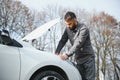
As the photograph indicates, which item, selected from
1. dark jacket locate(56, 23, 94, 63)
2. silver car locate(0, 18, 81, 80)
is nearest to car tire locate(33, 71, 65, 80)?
silver car locate(0, 18, 81, 80)

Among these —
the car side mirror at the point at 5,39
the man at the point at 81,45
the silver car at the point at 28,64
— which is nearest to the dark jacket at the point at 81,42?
the man at the point at 81,45

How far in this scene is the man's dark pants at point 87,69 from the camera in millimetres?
5539

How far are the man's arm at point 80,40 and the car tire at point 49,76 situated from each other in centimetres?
43

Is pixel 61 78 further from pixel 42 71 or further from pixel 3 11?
pixel 3 11

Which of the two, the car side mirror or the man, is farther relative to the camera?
the man

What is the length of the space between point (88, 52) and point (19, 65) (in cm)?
149

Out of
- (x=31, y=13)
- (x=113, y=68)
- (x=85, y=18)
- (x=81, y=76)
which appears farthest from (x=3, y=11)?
(x=81, y=76)

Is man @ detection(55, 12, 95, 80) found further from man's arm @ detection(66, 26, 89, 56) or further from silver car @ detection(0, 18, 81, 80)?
silver car @ detection(0, 18, 81, 80)

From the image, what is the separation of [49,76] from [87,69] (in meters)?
0.93

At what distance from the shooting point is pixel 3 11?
1024 inches

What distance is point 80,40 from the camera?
5293 mm

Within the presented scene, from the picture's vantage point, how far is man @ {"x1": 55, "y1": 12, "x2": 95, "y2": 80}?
5324mm

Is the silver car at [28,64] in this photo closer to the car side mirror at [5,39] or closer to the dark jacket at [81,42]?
the car side mirror at [5,39]

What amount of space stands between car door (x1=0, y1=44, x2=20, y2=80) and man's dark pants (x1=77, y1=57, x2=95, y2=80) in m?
1.47
